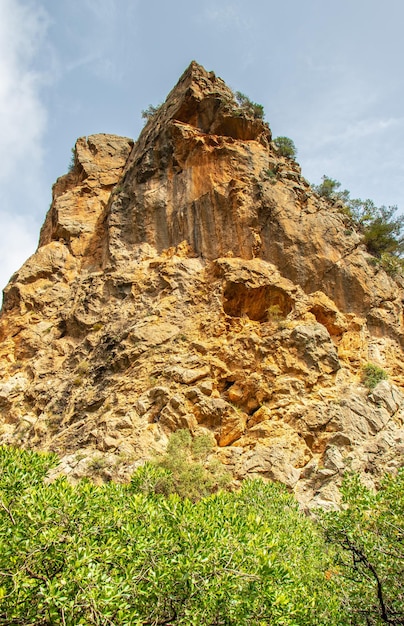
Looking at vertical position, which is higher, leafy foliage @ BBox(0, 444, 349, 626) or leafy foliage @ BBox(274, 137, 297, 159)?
leafy foliage @ BBox(274, 137, 297, 159)

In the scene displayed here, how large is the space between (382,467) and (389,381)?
161 inches

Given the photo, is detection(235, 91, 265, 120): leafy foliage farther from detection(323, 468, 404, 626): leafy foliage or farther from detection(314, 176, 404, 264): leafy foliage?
detection(323, 468, 404, 626): leafy foliage

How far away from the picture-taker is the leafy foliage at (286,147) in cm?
2800

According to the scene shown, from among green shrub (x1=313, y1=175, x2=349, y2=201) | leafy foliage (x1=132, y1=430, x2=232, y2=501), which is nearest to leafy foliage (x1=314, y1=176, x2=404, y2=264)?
green shrub (x1=313, y1=175, x2=349, y2=201)

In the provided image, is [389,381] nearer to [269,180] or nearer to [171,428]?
[171,428]

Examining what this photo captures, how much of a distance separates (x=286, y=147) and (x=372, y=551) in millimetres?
25619

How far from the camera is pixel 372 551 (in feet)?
24.7

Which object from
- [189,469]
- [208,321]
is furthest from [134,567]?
[208,321]

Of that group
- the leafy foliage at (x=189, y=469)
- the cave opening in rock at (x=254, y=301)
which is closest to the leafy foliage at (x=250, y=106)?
the cave opening in rock at (x=254, y=301)

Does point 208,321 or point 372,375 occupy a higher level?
point 208,321

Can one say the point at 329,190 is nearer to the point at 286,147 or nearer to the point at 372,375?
the point at 286,147

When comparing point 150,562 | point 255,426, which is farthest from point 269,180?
point 150,562

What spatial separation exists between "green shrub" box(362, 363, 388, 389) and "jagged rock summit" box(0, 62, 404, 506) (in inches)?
12.5

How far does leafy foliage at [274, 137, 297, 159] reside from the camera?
2800 centimetres
